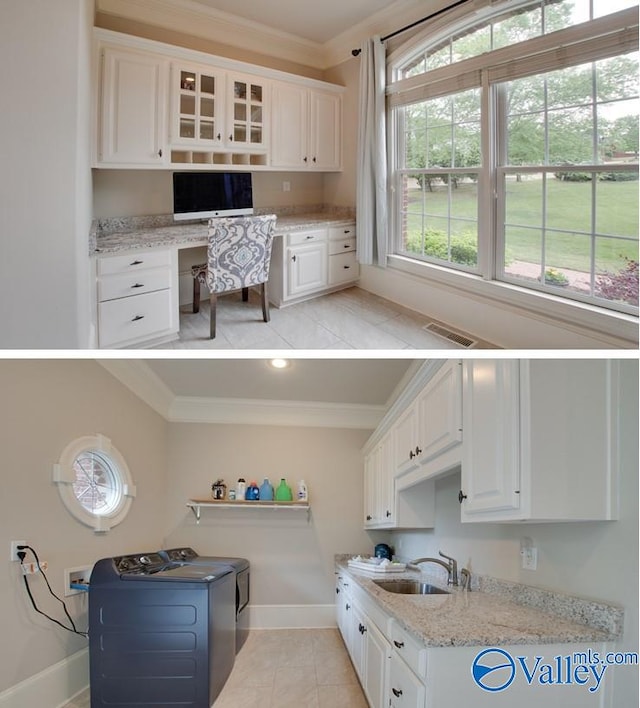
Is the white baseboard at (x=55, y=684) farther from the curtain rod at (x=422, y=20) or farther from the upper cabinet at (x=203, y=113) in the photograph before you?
the curtain rod at (x=422, y=20)

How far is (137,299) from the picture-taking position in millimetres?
3283

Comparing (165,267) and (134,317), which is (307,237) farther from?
(134,317)

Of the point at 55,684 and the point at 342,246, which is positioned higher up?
the point at 342,246

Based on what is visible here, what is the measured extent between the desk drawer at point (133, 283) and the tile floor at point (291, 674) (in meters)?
2.05

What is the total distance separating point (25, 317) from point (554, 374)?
2.00 meters

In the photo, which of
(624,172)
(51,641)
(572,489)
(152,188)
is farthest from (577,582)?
(152,188)

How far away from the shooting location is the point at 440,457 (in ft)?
6.82

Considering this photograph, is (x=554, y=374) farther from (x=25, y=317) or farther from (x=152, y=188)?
(x=152, y=188)

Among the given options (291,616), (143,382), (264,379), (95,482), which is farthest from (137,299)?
(291,616)

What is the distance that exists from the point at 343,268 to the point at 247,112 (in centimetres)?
129

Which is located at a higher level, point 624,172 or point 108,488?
point 624,172

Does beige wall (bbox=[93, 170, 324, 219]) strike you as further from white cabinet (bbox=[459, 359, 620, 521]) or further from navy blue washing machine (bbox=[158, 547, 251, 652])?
white cabinet (bbox=[459, 359, 620, 521])

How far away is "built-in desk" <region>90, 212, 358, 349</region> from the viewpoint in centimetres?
319

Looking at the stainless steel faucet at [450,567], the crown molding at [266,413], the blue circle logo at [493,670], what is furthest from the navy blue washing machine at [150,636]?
the stainless steel faucet at [450,567]
